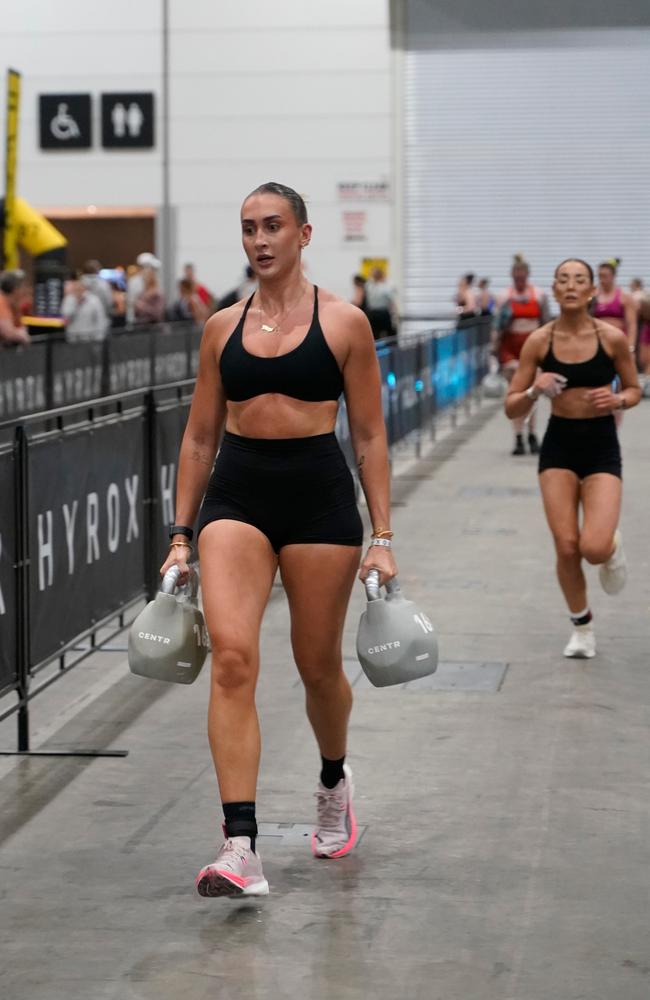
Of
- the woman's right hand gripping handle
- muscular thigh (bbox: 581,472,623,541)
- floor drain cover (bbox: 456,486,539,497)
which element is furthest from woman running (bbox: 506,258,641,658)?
floor drain cover (bbox: 456,486,539,497)

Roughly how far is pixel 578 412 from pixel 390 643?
3547mm

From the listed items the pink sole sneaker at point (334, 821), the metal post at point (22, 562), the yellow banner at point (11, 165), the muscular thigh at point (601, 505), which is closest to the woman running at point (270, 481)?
the pink sole sneaker at point (334, 821)

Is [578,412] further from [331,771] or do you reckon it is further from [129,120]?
[129,120]

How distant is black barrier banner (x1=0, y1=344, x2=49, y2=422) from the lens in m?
17.9

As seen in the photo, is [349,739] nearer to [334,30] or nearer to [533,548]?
[533,548]

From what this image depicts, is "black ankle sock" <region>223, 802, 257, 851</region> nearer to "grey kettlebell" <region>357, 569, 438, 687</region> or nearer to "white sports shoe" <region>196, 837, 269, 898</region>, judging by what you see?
"white sports shoe" <region>196, 837, 269, 898</region>

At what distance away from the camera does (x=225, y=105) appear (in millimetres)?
37656

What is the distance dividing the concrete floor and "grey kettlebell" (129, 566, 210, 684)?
0.68m

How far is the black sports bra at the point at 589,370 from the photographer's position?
857 centimetres

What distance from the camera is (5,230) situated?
22672mm

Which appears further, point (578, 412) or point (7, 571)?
point (578, 412)

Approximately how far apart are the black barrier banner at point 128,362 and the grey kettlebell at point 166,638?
16.0m

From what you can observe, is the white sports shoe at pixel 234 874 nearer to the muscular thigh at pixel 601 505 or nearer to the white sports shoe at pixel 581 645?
the muscular thigh at pixel 601 505

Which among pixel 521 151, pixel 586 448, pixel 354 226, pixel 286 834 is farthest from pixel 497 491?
pixel 521 151
